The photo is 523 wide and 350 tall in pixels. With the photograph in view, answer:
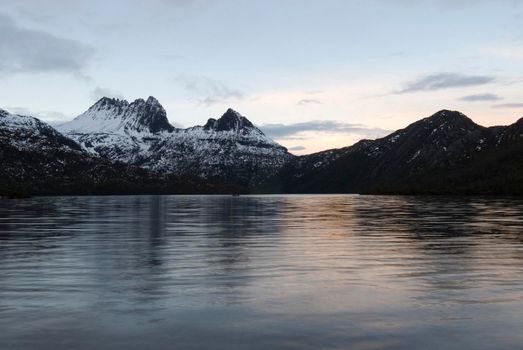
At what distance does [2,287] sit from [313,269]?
1534 centimetres

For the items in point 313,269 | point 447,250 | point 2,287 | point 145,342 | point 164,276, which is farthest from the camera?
point 447,250

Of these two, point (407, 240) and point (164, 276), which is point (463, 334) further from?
point (407, 240)

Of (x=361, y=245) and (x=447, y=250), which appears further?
(x=361, y=245)

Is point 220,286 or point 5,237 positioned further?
point 5,237

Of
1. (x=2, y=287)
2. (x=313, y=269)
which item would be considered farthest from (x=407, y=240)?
(x=2, y=287)

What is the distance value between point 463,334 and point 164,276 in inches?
642

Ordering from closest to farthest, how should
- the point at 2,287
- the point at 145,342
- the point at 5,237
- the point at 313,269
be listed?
the point at 145,342
the point at 2,287
the point at 313,269
the point at 5,237

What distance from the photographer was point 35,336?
60.4ft

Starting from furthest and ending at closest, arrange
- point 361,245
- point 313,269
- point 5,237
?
1. point 5,237
2. point 361,245
3. point 313,269

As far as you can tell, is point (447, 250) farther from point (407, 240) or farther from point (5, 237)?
point (5, 237)

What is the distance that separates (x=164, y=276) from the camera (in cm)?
3091

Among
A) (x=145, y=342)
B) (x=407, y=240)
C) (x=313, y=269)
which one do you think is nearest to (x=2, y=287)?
(x=145, y=342)

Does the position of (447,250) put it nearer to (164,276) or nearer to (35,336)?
(164,276)

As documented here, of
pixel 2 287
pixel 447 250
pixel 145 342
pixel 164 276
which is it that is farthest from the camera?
pixel 447 250
